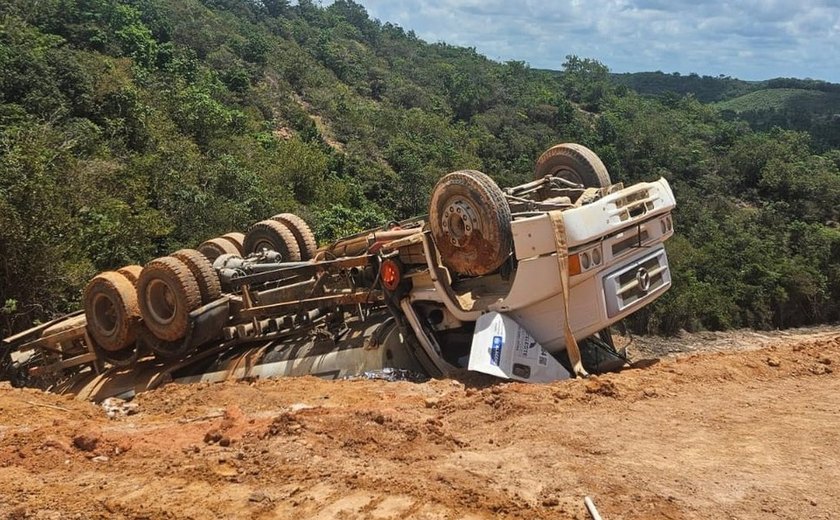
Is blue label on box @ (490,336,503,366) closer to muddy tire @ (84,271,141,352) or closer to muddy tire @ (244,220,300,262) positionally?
muddy tire @ (244,220,300,262)

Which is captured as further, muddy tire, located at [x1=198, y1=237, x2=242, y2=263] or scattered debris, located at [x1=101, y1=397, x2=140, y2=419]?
muddy tire, located at [x1=198, y1=237, x2=242, y2=263]

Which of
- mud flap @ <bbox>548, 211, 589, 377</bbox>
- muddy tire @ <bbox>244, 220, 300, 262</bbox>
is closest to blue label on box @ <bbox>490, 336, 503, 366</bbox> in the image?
mud flap @ <bbox>548, 211, 589, 377</bbox>

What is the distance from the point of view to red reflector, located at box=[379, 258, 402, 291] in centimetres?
598

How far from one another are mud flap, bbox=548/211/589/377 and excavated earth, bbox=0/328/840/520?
12.3 inches

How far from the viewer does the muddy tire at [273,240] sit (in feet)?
25.6

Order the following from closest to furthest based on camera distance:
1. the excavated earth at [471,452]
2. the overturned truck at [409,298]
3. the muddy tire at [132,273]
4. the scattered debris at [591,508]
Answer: the scattered debris at [591,508] → the excavated earth at [471,452] → the overturned truck at [409,298] → the muddy tire at [132,273]

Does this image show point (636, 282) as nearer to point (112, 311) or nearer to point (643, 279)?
point (643, 279)

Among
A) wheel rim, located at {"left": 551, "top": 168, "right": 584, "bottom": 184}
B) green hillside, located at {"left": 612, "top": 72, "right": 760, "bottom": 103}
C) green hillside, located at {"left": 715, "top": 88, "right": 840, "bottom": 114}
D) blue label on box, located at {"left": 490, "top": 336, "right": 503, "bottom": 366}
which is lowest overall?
blue label on box, located at {"left": 490, "top": 336, "right": 503, "bottom": 366}

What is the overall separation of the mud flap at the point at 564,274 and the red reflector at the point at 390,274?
4.90 ft

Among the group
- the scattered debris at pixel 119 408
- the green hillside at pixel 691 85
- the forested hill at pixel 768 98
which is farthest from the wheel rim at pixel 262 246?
the green hillside at pixel 691 85

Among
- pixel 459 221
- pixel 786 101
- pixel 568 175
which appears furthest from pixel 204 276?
pixel 786 101

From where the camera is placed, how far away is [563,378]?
527 centimetres

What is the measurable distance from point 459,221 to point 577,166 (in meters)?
1.64

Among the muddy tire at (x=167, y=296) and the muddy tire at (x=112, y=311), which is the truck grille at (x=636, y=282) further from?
the muddy tire at (x=112, y=311)
